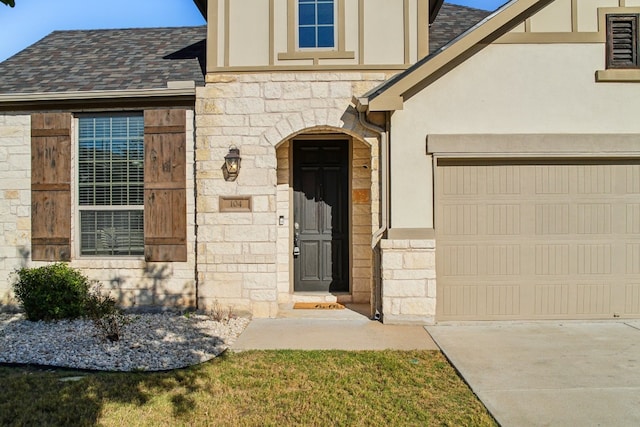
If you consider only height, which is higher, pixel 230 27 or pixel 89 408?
pixel 230 27

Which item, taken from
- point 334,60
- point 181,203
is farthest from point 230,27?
point 181,203

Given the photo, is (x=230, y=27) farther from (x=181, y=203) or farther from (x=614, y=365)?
(x=614, y=365)

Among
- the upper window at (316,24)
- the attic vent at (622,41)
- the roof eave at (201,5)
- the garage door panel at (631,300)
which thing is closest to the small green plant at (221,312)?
the upper window at (316,24)

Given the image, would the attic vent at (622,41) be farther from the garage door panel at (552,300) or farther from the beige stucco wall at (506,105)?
the garage door panel at (552,300)

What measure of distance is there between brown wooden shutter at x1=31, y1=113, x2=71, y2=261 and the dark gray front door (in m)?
3.77

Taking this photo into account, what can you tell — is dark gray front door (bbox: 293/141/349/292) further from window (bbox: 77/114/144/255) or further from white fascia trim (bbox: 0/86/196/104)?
window (bbox: 77/114/144/255)

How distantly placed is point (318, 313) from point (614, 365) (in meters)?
3.90

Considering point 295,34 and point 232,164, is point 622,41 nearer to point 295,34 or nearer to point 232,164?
point 295,34

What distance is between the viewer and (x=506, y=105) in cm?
626

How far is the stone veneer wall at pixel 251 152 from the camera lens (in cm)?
671

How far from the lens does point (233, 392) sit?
3.99 metres

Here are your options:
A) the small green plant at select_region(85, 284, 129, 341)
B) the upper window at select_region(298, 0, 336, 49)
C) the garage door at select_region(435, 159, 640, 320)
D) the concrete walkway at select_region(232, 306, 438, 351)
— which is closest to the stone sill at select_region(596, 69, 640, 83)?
the garage door at select_region(435, 159, 640, 320)

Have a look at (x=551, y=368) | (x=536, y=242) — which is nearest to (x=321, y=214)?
(x=536, y=242)

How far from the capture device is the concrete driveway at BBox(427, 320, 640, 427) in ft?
11.8
